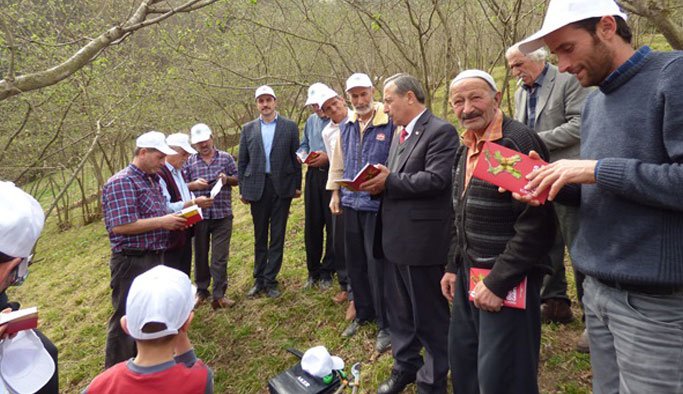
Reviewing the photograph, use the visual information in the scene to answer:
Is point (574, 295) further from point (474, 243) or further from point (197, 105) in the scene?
point (197, 105)

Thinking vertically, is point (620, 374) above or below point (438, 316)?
above

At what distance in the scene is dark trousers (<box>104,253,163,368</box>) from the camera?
121 inches

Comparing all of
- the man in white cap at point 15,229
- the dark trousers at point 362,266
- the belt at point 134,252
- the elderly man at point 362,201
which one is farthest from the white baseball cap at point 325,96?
the man in white cap at point 15,229

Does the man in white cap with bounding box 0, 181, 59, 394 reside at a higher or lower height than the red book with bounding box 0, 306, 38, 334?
higher

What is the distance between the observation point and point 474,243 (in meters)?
1.95

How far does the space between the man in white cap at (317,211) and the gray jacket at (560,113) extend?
7.32 ft

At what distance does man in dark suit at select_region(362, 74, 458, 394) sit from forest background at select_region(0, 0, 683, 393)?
73 cm

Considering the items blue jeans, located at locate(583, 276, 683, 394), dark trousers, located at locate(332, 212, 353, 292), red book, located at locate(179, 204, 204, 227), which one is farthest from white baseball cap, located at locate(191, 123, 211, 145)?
blue jeans, located at locate(583, 276, 683, 394)

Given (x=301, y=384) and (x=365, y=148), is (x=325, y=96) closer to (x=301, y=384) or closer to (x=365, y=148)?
(x=365, y=148)

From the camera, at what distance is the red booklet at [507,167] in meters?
1.49

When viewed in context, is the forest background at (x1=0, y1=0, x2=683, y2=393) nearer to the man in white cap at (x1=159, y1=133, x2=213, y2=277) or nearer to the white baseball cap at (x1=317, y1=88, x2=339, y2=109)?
the man in white cap at (x1=159, y1=133, x2=213, y2=277)

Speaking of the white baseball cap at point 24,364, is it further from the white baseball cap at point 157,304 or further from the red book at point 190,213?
the red book at point 190,213

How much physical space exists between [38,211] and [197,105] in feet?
45.2

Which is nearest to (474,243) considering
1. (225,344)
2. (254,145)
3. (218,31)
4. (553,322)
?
(553,322)
